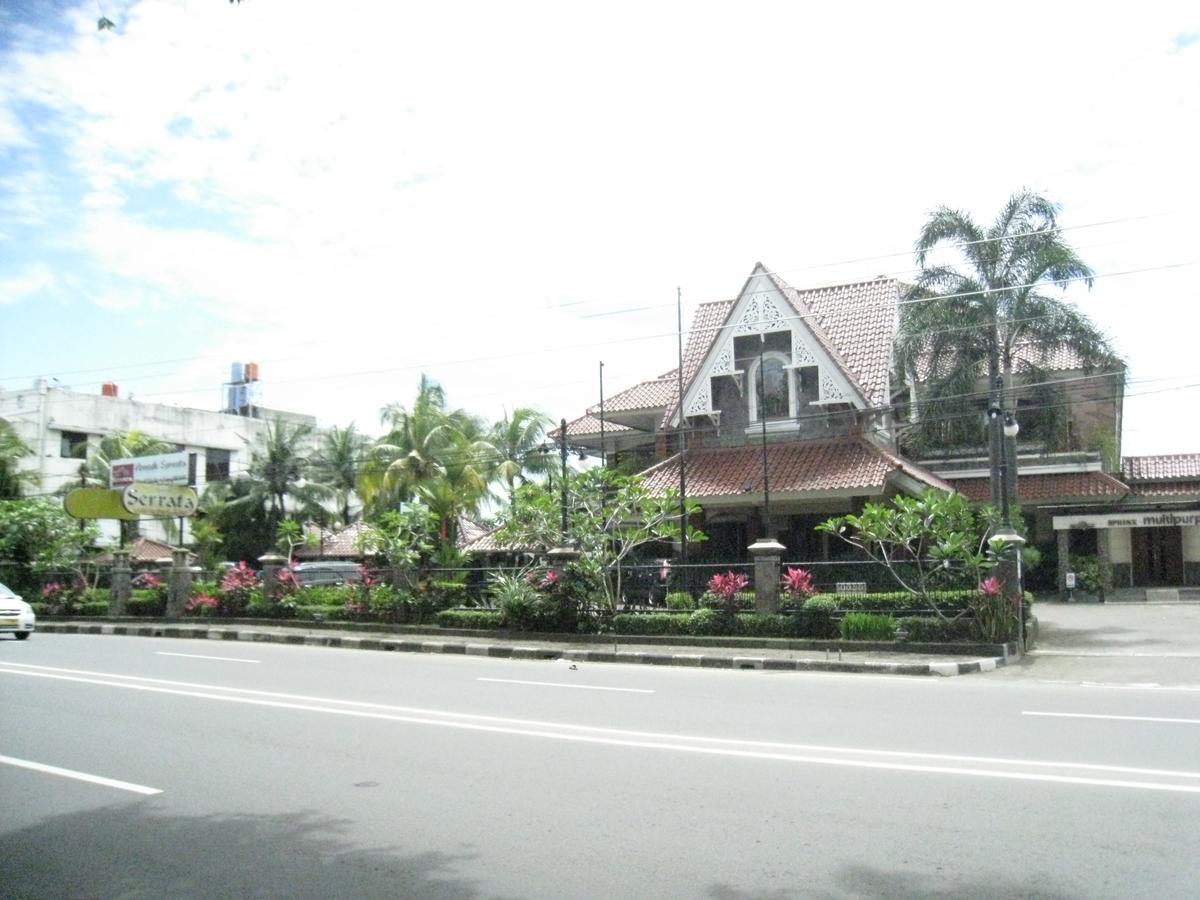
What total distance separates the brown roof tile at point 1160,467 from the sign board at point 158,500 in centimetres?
2975

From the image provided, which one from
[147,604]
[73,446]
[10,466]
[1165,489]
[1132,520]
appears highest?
[73,446]

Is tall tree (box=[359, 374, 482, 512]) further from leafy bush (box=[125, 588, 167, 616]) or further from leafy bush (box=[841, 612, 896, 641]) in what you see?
leafy bush (box=[841, 612, 896, 641])

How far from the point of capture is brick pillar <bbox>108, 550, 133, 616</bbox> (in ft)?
100

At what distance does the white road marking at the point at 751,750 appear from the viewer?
744 cm

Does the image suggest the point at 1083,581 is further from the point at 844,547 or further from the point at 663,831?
the point at 663,831

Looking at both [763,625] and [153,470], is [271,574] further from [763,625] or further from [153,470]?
[763,625]

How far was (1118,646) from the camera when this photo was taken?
19.2m

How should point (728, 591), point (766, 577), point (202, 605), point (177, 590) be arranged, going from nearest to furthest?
1. point (766, 577)
2. point (728, 591)
3. point (202, 605)
4. point (177, 590)

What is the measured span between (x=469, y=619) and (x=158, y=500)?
1425 centimetres

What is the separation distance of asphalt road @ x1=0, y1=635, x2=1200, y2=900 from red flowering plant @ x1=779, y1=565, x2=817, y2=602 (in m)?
6.26

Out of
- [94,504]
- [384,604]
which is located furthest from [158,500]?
[384,604]

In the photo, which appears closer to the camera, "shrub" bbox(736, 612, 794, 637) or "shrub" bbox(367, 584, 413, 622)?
"shrub" bbox(736, 612, 794, 637)

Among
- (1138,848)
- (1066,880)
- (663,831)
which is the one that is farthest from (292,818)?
(1138,848)

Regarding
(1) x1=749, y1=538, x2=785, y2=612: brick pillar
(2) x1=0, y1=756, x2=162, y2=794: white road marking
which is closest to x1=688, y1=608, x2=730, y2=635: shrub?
(1) x1=749, y1=538, x2=785, y2=612: brick pillar
